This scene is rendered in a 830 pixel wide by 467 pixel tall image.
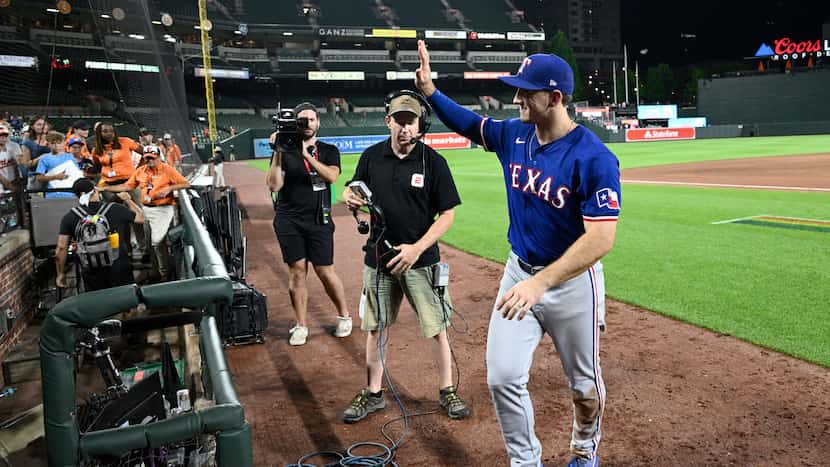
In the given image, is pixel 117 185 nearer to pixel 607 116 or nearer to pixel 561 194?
pixel 561 194

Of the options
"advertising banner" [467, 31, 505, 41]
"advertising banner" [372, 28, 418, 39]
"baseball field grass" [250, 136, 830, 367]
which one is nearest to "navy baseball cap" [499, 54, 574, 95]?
"baseball field grass" [250, 136, 830, 367]

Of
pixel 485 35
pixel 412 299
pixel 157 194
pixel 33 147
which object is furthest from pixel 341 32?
pixel 412 299

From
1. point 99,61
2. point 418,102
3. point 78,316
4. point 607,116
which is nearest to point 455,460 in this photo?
point 418,102

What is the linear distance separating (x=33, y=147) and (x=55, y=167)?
146cm

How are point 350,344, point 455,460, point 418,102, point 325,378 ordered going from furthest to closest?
point 350,344 → point 325,378 → point 418,102 → point 455,460

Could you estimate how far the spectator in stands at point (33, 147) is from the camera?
939 centimetres

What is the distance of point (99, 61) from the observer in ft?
34.2

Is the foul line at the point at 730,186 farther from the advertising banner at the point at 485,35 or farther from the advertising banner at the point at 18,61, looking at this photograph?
the advertising banner at the point at 485,35

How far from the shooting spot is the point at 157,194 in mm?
9102

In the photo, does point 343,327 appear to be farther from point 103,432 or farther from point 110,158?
point 110,158

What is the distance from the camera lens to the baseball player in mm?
2992

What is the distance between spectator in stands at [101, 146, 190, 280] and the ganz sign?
64.1 m

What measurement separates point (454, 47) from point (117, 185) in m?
66.5

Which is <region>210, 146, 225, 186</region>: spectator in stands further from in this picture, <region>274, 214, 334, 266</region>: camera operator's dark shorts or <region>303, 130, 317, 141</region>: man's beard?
<region>303, 130, 317, 141</region>: man's beard
